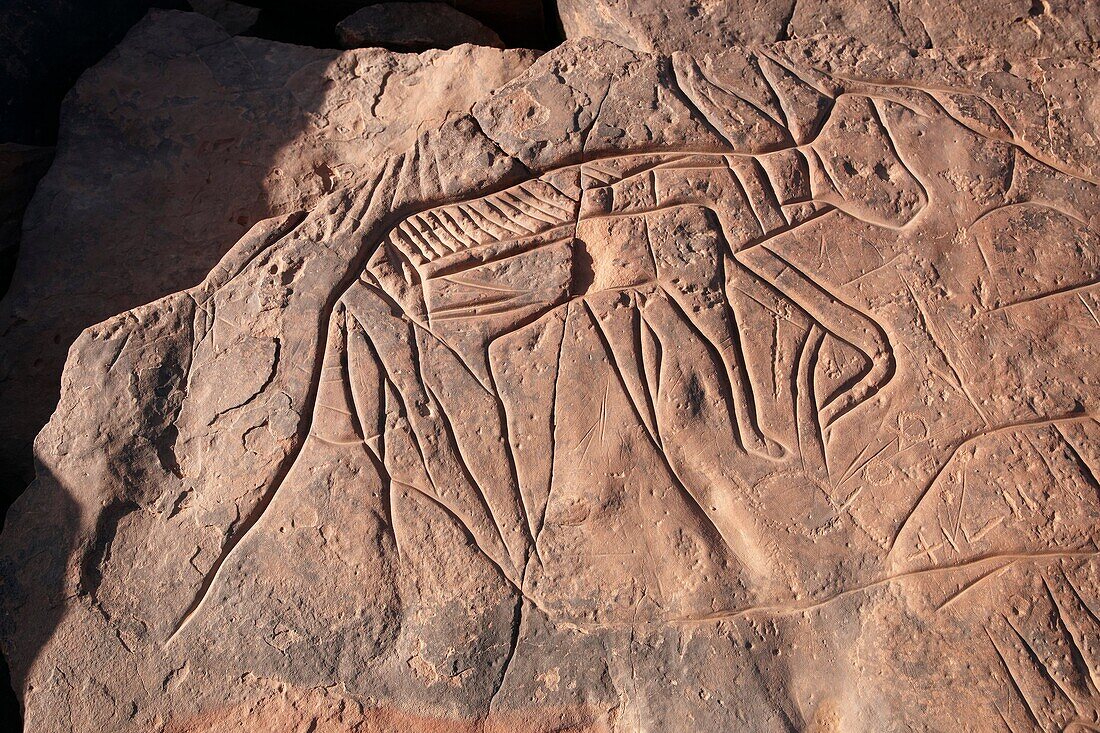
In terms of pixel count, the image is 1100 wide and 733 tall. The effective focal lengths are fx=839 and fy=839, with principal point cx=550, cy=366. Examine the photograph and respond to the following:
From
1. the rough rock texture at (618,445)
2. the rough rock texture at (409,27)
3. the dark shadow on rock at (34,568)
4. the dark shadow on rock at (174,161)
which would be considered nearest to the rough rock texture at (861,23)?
the rough rock texture at (618,445)

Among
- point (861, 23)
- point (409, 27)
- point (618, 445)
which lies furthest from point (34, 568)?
point (861, 23)

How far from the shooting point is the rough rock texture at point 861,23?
3.03 meters

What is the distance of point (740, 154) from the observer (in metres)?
2.81

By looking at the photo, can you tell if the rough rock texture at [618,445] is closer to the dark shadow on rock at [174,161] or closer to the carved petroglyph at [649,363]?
the carved petroglyph at [649,363]

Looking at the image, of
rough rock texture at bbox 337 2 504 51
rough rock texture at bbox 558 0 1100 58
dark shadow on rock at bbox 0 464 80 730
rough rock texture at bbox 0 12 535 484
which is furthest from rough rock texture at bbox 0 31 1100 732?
rough rock texture at bbox 337 2 504 51

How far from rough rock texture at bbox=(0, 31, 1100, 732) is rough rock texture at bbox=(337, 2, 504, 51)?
117cm

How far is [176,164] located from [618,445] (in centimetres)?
214

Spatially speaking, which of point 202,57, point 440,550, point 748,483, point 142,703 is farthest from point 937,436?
point 202,57

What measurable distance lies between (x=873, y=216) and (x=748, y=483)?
3.22 ft

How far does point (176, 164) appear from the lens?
332 centimetres

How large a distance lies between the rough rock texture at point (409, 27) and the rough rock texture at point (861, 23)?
0.89 meters

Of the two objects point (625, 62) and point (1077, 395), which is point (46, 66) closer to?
point (625, 62)

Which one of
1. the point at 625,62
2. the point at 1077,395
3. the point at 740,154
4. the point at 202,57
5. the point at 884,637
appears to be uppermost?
the point at 202,57

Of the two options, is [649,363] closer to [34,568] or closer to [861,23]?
[861,23]
